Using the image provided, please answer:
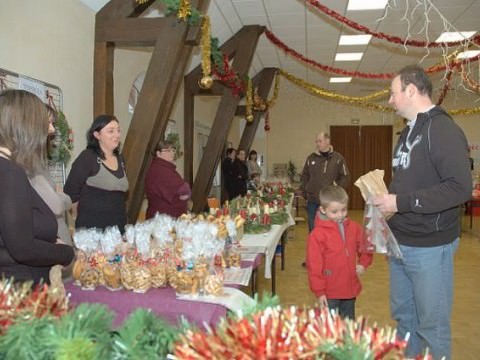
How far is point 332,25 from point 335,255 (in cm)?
488

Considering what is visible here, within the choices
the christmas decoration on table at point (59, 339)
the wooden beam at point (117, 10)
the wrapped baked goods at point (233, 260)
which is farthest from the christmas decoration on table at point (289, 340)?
the wooden beam at point (117, 10)

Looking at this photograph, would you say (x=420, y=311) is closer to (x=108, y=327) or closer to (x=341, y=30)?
(x=108, y=327)

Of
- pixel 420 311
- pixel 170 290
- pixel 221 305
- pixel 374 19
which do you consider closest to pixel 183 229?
pixel 170 290

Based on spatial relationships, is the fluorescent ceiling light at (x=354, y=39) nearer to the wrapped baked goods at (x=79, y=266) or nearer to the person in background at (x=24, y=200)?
the wrapped baked goods at (x=79, y=266)

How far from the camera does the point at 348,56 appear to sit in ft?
27.7

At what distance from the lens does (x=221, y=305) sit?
1.85 m

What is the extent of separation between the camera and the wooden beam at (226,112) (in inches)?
264

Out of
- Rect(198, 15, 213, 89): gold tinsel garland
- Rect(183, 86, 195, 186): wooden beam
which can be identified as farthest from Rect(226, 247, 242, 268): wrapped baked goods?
Rect(183, 86, 195, 186): wooden beam

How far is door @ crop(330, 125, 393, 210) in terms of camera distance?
42.4 feet

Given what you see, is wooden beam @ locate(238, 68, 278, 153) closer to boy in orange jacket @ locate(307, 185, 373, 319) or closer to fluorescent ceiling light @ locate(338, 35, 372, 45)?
fluorescent ceiling light @ locate(338, 35, 372, 45)

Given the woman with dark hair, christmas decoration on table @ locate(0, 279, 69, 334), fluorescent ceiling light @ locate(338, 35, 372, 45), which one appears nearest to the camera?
christmas decoration on table @ locate(0, 279, 69, 334)

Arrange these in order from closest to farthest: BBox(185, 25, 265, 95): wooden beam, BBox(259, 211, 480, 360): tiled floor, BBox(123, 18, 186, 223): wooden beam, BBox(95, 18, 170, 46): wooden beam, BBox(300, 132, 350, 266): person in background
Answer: BBox(259, 211, 480, 360): tiled floor → BBox(123, 18, 186, 223): wooden beam → BBox(95, 18, 170, 46): wooden beam → BBox(300, 132, 350, 266): person in background → BBox(185, 25, 265, 95): wooden beam

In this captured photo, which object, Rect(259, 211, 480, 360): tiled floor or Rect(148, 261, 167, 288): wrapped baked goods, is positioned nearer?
Rect(148, 261, 167, 288): wrapped baked goods

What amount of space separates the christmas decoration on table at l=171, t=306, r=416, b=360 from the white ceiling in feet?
12.6
